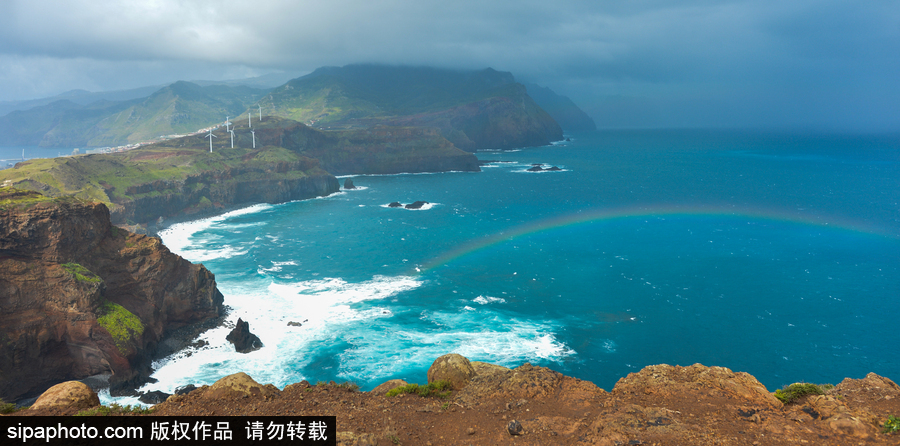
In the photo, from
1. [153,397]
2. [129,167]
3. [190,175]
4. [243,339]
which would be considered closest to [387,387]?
[153,397]

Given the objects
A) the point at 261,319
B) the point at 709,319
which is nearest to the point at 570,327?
the point at 709,319

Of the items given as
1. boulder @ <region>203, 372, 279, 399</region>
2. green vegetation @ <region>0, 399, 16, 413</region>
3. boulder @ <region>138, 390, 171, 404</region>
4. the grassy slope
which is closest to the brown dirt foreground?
boulder @ <region>203, 372, 279, 399</region>

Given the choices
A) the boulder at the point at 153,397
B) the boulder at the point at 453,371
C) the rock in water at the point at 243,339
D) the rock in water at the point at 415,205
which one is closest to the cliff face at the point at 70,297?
the boulder at the point at 153,397

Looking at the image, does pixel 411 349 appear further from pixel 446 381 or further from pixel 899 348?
pixel 899 348

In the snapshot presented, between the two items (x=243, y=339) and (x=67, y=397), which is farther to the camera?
(x=243, y=339)

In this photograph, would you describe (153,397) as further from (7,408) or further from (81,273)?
(7,408)
